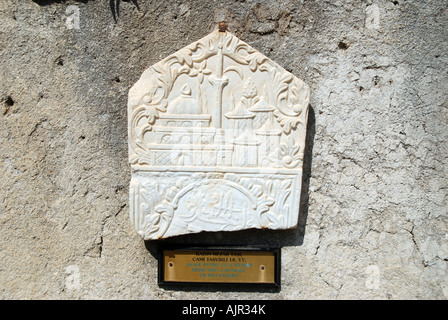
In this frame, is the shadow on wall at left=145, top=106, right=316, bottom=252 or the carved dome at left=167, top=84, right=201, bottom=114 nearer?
the carved dome at left=167, top=84, right=201, bottom=114

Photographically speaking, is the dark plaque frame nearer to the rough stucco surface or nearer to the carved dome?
the rough stucco surface

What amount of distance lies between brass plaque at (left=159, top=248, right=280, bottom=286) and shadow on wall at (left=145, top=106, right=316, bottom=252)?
0.19ft


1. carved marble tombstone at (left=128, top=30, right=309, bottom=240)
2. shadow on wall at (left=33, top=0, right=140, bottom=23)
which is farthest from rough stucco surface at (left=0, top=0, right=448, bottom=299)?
carved marble tombstone at (left=128, top=30, right=309, bottom=240)

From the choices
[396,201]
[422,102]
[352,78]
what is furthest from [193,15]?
[396,201]

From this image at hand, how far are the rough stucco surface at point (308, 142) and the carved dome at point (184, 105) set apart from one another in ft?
0.93

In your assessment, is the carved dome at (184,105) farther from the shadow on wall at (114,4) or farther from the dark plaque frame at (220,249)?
the dark plaque frame at (220,249)

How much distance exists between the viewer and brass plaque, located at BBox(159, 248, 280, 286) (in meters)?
2.15

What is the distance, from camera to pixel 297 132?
2.07 meters

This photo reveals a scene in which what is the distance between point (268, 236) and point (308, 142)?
0.56 metres

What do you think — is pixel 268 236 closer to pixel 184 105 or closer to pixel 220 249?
pixel 220 249

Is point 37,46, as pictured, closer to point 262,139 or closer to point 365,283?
point 262,139

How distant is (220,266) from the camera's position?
7.10 feet

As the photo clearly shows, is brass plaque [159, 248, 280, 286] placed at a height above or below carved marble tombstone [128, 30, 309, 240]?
below

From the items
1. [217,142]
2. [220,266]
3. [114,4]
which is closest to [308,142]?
[217,142]
